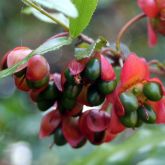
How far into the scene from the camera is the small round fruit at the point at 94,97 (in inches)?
43.0

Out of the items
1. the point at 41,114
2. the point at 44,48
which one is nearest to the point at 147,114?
the point at 44,48

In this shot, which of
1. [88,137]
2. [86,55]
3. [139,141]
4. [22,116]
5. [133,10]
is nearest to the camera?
[86,55]

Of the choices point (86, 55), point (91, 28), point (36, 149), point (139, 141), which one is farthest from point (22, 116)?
point (86, 55)

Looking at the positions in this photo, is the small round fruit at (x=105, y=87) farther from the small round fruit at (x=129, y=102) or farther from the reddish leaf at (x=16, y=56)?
the reddish leaf at (x=16, y=56)

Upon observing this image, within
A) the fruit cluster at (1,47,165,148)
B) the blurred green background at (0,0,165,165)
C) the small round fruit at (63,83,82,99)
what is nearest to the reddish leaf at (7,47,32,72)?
the fruit cluster at (1,47,165,148)

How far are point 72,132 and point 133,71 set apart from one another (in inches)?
8.2

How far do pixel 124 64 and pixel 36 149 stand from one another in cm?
129

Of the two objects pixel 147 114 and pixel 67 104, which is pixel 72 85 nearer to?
pixel 67 104

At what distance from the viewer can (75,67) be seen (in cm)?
107

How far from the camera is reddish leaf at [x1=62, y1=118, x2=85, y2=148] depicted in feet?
3.97

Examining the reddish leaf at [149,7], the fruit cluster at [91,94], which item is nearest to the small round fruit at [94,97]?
the fruit cluster at [91,94]

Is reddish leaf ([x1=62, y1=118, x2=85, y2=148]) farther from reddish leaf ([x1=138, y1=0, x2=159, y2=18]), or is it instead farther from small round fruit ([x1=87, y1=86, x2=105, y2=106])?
reddish leaf ([x1=138, y1=0, x2=159, y2=18])

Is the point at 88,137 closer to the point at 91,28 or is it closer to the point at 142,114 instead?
the point at 142,114

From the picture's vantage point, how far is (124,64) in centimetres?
114
